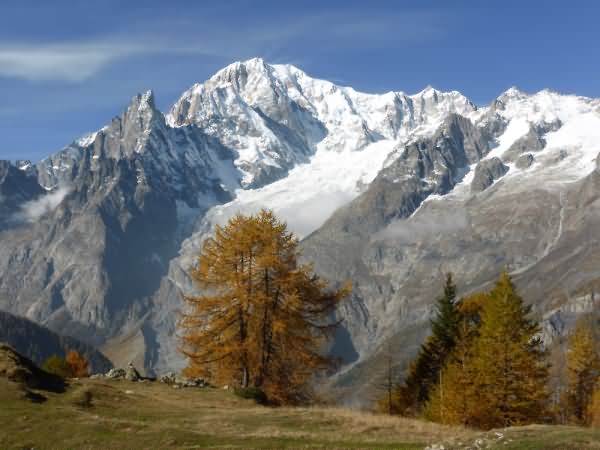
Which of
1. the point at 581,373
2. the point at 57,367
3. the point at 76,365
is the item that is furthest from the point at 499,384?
the point at 76,365

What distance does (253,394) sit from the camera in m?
44.3

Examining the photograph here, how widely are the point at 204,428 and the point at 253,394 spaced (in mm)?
9997

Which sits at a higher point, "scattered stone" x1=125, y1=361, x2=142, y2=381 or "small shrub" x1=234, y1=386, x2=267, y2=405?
"scattered stone" x1=125, y1=361, x2=142, y2=381

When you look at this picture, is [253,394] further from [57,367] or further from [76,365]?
[76,365]

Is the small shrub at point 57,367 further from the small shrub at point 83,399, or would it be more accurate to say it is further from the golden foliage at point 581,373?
the golden foliage at point 581,373

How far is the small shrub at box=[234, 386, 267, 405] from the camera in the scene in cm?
4409

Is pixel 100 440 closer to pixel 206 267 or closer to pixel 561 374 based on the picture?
pixel 206 267

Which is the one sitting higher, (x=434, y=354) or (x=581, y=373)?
(x=434, y=354)

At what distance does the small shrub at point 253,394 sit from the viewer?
4409cm

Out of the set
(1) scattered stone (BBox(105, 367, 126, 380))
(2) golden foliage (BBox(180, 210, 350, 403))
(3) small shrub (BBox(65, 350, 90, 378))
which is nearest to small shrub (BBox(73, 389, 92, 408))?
(1) scattered stone (BBox(105, 367, 126, 380))

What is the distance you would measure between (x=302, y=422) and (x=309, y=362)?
37.7ft

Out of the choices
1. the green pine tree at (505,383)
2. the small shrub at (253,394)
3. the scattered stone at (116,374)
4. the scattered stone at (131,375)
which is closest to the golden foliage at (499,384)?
the green pine tree at (505,383)

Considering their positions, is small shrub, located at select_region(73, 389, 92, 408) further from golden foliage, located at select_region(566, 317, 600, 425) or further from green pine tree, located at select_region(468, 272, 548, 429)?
golden foliage, located at select_region(566, 317, 600, 425)

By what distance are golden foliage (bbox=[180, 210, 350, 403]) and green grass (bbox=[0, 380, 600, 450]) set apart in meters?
6.31
